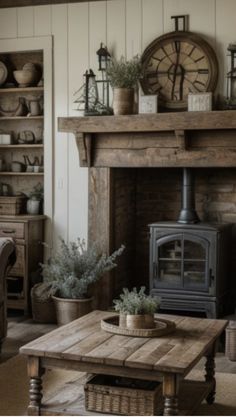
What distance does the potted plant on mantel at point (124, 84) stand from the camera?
547 cm

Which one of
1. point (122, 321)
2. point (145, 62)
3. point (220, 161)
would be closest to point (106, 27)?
point (145, 62)

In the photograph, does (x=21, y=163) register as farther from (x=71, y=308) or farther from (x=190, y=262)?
(x=190, y=262)

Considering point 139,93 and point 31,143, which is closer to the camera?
point 139,93

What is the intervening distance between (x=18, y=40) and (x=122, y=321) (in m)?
3.42

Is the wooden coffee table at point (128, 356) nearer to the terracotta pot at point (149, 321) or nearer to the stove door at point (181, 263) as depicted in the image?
the terracotta pot at point (149, 321)

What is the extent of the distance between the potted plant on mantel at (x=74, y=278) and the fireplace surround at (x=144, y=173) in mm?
230

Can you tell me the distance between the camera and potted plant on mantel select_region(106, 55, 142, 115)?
5.47 metres

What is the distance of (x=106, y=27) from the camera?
585 centimetres

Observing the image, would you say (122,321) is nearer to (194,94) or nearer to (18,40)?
(194,94)

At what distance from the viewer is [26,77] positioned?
20.6 ft

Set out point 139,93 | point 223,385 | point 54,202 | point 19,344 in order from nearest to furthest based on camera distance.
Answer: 1. point 223,385
2. point 19,344
3. point 139,93
4. point 54,202

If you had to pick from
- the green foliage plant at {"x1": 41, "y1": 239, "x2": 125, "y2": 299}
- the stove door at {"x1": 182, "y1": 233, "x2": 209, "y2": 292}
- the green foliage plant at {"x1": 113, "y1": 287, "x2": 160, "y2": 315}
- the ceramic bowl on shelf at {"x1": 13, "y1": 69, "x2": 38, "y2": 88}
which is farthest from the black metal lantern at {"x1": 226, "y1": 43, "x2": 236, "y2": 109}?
the green foliage plant at {"x1": 113, "y1": 287, "x2": 160, "y2": 315}

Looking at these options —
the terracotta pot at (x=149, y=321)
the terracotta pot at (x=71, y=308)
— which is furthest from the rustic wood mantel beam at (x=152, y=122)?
the terracotta pot at (x=149, y=321)

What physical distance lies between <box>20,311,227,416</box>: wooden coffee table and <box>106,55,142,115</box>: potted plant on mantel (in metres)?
2.25
